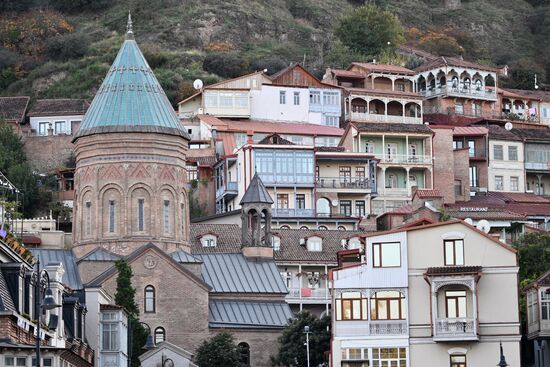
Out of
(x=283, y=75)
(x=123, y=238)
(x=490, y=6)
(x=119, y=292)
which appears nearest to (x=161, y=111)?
(x=123, y=238)

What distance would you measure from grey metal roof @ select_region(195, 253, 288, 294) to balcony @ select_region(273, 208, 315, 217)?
55.2 feet

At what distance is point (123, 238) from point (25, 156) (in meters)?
35.4

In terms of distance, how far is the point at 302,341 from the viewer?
72.6 m

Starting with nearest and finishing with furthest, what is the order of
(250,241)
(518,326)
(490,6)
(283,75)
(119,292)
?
(518,326) < (119,292) < (250,241) < (283,75) < (490,6)

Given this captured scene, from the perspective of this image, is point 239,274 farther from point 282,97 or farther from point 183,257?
point 282,97

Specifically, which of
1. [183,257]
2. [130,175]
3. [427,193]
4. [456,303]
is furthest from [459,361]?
[427,193]

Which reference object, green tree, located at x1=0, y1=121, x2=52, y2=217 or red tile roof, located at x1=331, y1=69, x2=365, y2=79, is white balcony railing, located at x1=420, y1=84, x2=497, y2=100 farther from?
green tree, located at x1=0, y1=121, x2=52, y2=217

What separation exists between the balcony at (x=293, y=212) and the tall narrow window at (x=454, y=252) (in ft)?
120

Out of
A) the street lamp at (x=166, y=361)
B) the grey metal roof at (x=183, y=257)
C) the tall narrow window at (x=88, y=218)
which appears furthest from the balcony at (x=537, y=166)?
the street lamp at (x=166, y=361)

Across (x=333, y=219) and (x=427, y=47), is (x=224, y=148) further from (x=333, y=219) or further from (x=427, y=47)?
(x=427, y=47)

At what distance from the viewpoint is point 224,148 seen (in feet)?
366

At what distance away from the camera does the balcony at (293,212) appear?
101250 mm

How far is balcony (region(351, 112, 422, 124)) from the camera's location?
11875cm

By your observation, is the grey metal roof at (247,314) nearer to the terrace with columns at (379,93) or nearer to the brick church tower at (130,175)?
the brick church tower at (130,175)
